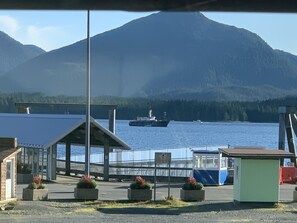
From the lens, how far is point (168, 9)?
13.6 ft

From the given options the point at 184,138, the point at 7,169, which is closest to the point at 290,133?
the point at 7,169

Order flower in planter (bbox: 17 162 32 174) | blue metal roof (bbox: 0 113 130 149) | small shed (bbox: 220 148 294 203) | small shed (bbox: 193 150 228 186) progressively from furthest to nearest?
flower in planter (bbox: 17 162 32 174) < blue metal roof (bbox: 0 113 130 149) < small shed (bbox: 193 150 228 186) < small shed (bbox: 220 148 294 203)

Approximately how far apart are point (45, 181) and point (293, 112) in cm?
1739

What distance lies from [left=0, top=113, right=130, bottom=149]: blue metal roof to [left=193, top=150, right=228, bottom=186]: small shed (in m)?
4.91

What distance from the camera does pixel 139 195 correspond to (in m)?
25.1

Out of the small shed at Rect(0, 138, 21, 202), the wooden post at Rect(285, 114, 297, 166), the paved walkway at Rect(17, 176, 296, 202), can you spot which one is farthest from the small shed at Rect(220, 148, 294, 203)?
the wooden post at Rect(285, 114, 297, 166)

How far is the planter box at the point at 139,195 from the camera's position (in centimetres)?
2504

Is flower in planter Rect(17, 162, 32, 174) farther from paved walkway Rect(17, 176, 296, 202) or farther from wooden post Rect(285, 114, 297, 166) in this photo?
wooden post Rect(285, 114, 297, 166)

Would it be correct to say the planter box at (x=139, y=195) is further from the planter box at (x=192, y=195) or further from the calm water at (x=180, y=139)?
the calm water at (x=180, y=139)

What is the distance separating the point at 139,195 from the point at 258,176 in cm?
436

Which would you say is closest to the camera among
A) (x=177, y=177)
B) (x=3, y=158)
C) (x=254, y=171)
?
(x=3, y=158)

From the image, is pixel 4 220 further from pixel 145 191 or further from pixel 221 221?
pixel 145 191

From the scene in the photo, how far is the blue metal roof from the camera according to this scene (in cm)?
3659

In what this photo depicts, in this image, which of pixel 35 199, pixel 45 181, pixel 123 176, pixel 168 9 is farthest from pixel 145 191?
pixel 168 9
